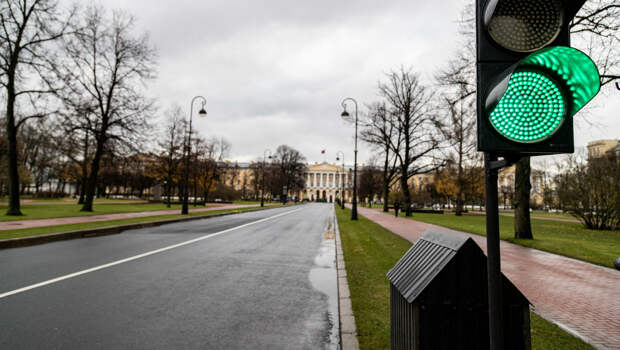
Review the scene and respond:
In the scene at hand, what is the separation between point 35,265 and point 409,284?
7826mm

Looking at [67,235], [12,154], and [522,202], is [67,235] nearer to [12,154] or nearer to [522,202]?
[12,154]

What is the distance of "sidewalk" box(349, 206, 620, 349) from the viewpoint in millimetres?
3834

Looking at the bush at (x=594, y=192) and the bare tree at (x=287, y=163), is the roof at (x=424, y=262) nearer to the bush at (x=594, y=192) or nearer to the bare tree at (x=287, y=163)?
the bush at (x=594, y=192)

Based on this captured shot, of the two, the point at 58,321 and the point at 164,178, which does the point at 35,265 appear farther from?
the point at 164,178

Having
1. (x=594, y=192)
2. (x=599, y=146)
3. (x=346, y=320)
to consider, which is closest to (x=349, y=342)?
(x=346, y=320)

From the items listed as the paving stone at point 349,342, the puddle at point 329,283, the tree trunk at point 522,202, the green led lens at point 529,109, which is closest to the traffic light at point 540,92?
the green led lens at point 529,109

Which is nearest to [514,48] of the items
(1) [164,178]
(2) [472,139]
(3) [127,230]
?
(3) [127,230]

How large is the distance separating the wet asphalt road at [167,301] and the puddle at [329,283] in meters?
0.02

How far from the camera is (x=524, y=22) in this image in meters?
1.24

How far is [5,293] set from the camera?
475 centimetres

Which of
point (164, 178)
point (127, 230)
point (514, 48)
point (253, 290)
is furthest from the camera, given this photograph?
point (164, 178)

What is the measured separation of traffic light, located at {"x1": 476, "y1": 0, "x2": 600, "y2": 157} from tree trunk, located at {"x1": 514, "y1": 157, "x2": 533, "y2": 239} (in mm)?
13432

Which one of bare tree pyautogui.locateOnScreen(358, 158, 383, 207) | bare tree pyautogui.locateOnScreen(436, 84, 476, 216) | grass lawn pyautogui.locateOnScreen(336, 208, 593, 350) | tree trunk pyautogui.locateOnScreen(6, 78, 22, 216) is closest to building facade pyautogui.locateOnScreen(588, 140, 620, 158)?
bare tree pyautogui.locateOnScreen(436, 84, 476, 216)

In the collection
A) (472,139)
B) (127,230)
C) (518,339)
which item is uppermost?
(472,139)
